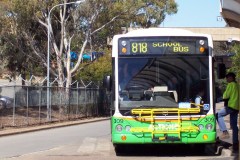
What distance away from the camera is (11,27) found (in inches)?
1506

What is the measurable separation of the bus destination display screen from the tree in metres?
22.7

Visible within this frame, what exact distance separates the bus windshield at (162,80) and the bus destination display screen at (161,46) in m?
0.16

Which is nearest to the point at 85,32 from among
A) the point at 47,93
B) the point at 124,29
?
the point at 124,29

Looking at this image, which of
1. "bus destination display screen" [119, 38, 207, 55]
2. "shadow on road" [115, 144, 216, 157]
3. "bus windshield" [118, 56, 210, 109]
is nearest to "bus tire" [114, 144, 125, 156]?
"shadow on road" [115, 144, 216, 157]

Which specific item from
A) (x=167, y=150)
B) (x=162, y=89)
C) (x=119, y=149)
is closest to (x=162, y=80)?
(x=162, y=89)

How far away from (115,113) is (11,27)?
87.3 feet

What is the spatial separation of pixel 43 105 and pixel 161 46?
17663 millimetres

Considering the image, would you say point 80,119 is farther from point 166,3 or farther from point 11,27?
point 166,3

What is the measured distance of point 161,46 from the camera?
13.7 meters

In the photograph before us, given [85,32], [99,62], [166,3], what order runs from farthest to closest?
[99,62] → [166,3] → [85,32]

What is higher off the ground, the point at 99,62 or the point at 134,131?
the point at 99,62

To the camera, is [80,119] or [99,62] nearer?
[80,119]

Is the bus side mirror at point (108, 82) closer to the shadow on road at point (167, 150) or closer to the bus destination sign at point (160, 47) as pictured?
the bus destination sign at point (160, 47)

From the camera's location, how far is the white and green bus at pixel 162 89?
1302cm
